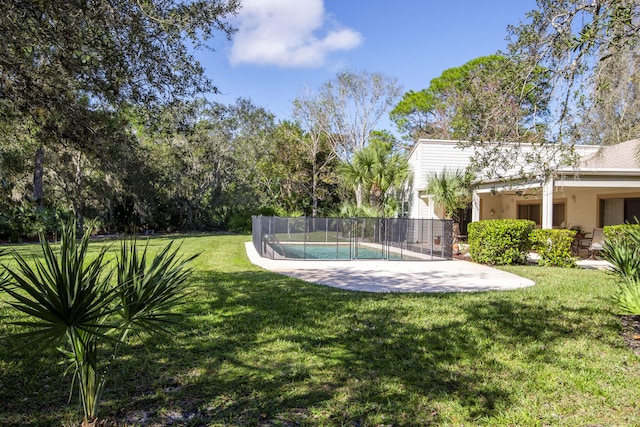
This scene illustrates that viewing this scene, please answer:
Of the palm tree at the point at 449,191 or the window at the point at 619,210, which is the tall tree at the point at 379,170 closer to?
the palm tree at the point at 449,191

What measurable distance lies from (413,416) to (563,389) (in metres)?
1.55

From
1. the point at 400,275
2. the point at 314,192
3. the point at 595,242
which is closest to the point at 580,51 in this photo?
the point at 400,275

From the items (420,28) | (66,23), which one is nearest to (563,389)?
(66,23)

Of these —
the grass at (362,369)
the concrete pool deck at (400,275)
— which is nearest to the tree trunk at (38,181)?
the concrete pool deck at (400,275)

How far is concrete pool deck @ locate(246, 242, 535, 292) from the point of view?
8844 millimetres

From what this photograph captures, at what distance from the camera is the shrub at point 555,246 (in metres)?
11.6

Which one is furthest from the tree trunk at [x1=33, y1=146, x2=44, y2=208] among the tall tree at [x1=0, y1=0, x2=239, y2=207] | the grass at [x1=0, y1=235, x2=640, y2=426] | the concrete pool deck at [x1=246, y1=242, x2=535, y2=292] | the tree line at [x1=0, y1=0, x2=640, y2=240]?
the tall tree at [x1=0, y1=0, x2=239, y2=207]

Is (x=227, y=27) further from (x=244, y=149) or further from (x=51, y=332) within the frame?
(x=244, y=149)

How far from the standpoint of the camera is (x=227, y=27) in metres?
6.29

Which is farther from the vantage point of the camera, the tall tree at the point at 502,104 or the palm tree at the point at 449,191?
the palm tree at the point at 449,191

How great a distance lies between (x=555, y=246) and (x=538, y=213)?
8.39 metres

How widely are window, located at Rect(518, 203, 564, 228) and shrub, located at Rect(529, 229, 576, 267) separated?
700 cm

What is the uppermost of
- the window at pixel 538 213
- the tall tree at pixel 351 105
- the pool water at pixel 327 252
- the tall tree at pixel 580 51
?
the tall tree at pixel 351 105

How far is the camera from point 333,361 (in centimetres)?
449
